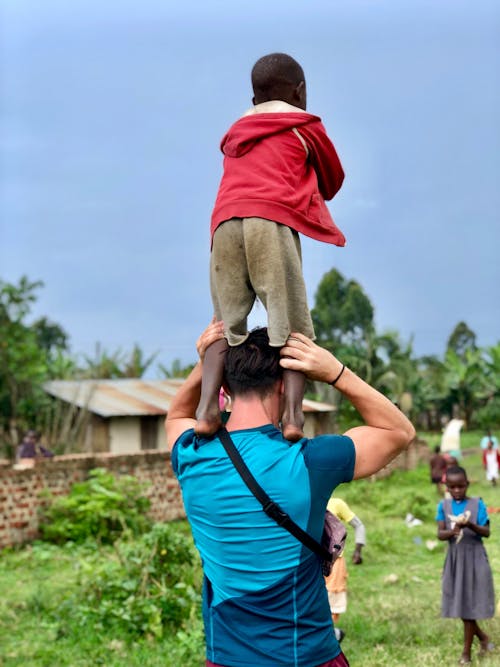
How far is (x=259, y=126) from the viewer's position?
2.89 m

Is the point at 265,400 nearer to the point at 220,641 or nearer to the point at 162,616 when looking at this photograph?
the point at 220,641

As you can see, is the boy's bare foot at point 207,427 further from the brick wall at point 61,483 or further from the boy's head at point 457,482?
the brick wall at point 61,483

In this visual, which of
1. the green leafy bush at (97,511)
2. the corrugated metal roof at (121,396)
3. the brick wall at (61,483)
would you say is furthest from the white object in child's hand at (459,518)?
the corrugated metal roof at (121,396)

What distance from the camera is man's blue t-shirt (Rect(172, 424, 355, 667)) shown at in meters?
2.43

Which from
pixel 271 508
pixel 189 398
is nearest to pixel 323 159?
pixel 189 398

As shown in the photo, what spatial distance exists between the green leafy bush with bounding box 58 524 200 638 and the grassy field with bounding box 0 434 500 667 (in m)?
0.13

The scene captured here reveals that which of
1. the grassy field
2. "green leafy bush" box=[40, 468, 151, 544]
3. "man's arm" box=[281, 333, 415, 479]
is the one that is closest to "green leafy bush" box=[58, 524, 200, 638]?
the grassy field

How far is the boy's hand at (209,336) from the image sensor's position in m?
2.89

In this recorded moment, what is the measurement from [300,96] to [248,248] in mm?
636

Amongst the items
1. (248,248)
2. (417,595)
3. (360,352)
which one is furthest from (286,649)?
(360,352)

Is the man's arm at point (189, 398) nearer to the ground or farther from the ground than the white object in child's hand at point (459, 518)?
farther from the ground

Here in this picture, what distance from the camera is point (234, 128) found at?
2979 mm

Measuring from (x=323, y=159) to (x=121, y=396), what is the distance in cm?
1773

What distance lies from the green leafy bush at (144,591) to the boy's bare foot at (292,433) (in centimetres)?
515
